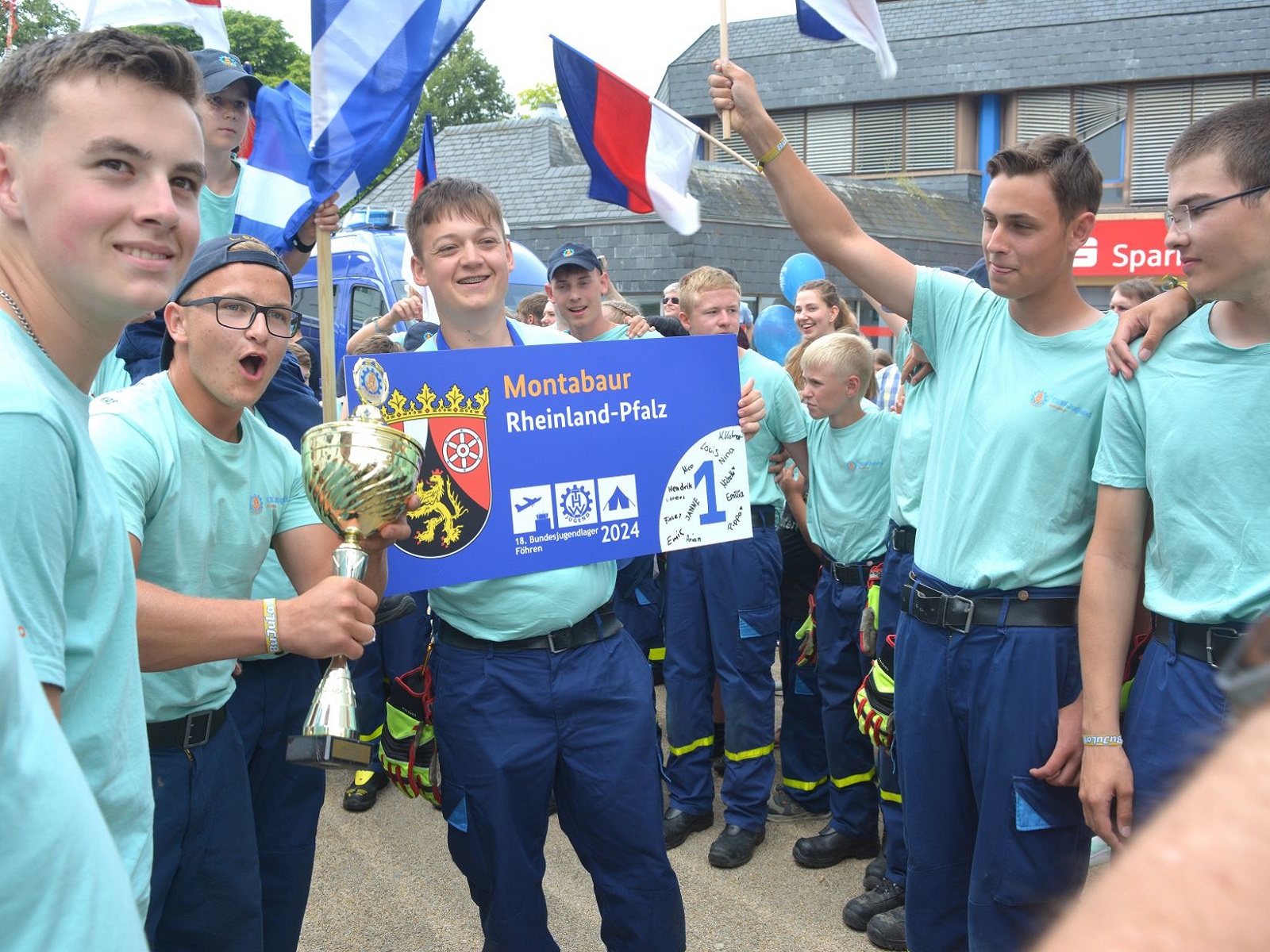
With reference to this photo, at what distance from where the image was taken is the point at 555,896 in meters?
4.20

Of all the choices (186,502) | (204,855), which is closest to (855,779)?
(204,855)

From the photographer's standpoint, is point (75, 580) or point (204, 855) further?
point (204, 855)

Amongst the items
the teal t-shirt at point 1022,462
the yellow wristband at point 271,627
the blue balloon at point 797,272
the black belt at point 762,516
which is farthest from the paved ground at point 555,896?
the blue balloon at point 797,272

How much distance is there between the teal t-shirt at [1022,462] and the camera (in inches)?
109

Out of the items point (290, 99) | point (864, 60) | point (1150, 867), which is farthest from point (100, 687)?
point (864, 60)

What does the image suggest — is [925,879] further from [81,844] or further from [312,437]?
[81,844]

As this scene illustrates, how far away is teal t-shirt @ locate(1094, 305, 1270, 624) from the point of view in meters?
2.38

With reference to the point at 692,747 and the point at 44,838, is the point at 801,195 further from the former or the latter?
the point at 692,747

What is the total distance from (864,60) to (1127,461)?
2923cm

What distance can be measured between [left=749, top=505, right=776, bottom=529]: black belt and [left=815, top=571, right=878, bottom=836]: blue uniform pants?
36 cm

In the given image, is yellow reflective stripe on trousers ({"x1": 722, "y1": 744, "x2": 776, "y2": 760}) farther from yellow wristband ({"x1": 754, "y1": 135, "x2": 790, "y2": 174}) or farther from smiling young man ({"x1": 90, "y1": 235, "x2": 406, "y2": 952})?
yellow wristband ({"x1": 754, "y1": 135, "x2": 790, "y2": 174})

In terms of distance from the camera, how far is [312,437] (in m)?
2.46

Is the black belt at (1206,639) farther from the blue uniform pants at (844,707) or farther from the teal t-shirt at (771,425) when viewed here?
the teal t-shirt at (771,425)

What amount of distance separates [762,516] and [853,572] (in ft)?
1.70
